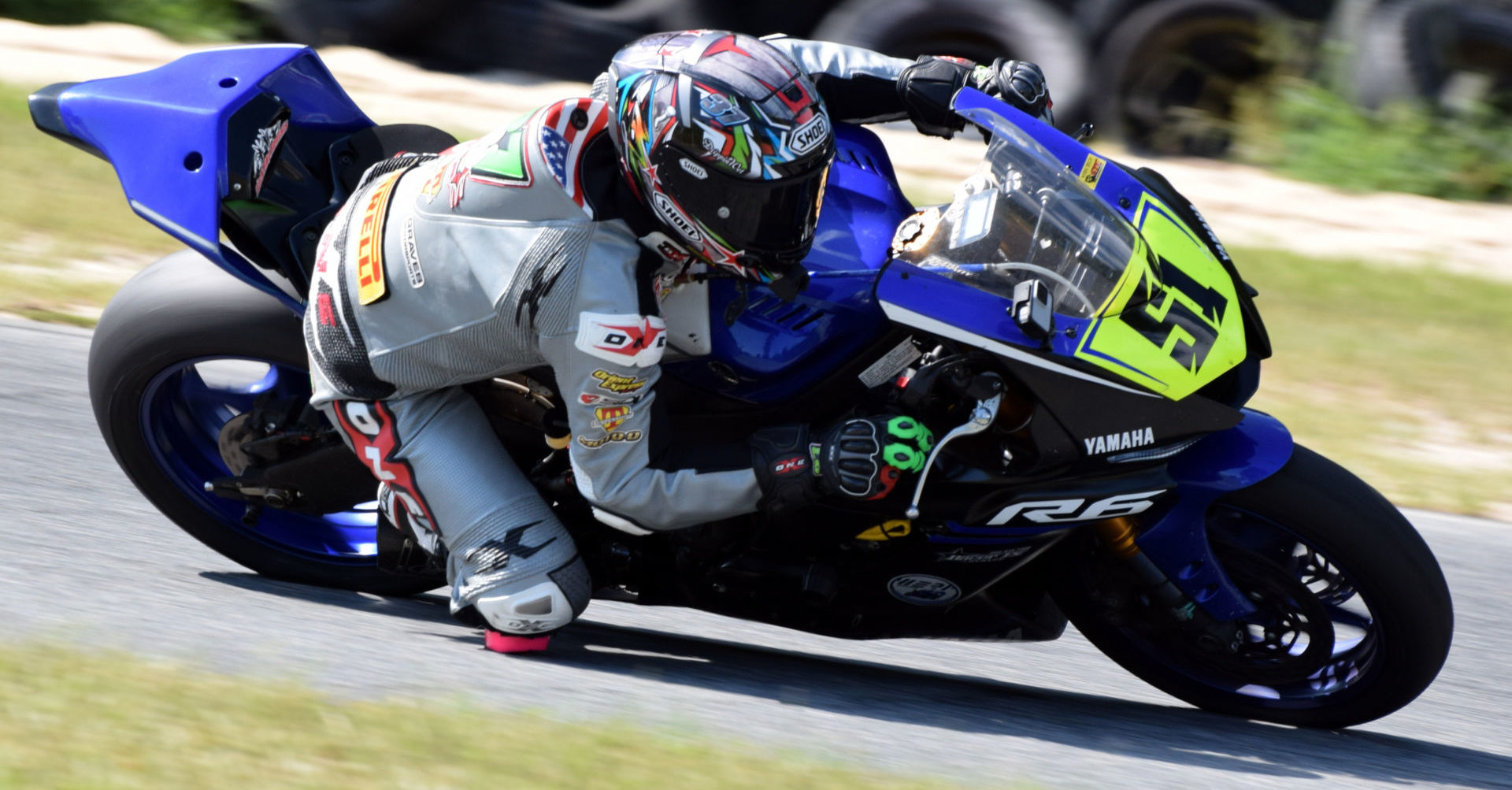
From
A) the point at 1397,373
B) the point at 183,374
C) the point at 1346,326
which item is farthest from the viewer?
the point at 1346,326

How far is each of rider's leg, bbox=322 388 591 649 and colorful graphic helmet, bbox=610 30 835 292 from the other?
29.5 inches

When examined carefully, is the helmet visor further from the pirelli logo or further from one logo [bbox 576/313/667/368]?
the pirelli logo

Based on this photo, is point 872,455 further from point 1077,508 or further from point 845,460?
point 1077,508

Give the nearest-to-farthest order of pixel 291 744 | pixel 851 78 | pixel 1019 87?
pixel 291 744 < pixel 1019 87 < pixel 851 78

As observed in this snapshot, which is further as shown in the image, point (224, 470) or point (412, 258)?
point (224, 470)

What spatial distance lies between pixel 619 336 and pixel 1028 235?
33.1 inches

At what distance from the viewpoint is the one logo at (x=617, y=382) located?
3.07 metres

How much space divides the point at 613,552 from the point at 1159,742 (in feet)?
4.16

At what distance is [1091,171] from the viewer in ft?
10.5

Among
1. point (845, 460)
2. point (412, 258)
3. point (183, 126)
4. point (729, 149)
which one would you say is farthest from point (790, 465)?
point (183, 126)

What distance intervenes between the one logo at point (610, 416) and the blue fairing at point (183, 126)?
3.04 feet

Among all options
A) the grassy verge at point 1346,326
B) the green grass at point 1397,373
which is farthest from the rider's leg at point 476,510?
the green grass at point 1397,373

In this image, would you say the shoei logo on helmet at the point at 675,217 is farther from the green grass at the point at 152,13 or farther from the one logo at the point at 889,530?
the green grass at the point at 152,13

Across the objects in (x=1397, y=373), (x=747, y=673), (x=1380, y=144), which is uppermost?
(x=1380, y=144)
